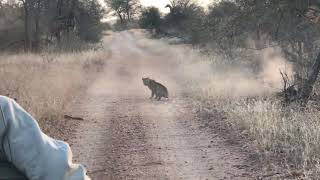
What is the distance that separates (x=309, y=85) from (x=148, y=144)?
12.3ft

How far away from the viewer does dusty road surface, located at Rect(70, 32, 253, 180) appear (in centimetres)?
754

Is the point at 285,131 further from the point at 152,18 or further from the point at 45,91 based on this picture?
the point at 152,18

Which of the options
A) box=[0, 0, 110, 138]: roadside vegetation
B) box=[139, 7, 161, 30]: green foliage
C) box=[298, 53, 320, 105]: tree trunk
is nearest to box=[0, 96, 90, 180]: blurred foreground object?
box=[0, 0, 110, 138]: roadside vegetation

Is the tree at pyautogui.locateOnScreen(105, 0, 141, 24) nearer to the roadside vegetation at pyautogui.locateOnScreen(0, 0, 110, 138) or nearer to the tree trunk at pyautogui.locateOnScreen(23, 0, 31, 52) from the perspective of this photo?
the roadside vegetation at pyautogui.locateOnScreen(0, 0, 110, 138)

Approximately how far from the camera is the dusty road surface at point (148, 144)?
24.7ft

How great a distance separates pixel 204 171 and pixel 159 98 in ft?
25.1

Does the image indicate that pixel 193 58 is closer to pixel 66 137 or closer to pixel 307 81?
pixel 307 81

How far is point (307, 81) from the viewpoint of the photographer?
1148 cm

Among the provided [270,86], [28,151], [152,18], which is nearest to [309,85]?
[270,86]

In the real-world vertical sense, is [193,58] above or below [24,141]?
below

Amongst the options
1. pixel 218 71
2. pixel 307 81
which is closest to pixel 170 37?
pixel 218 71

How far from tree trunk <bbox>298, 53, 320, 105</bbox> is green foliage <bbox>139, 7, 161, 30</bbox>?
1784 inches

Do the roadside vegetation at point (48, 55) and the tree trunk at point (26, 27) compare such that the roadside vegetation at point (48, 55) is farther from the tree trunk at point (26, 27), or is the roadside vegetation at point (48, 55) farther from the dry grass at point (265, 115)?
the dry grass at point (265, 115)

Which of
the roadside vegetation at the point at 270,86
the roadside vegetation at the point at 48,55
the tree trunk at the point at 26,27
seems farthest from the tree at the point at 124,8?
the roadside vegetation at the point at 270,86
